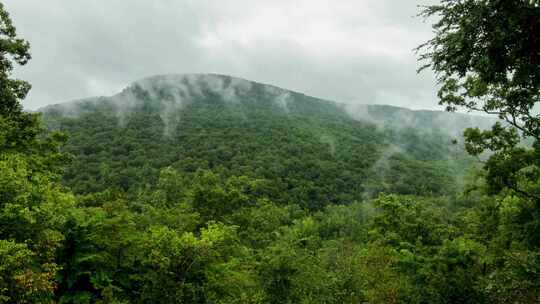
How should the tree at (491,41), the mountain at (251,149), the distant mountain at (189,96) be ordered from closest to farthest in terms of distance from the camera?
the tree at (491,41) < the mountain at (251,149) < the distant mountain at (189,96)

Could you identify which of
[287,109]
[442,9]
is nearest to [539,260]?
[442,9]

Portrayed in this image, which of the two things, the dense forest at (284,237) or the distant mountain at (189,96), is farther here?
the distant mountain at (189,96)

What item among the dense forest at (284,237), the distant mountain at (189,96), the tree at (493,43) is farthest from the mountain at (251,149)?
the tree at (493,43)

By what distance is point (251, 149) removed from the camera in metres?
106

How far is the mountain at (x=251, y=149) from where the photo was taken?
85125mm

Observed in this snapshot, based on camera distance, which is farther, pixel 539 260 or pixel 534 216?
pixel 534 216

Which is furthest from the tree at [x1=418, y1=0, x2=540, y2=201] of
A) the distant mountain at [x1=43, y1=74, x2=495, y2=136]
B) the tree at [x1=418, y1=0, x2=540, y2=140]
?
the distant mountain at [x1=43, y1=74, x2=495, y2=136]

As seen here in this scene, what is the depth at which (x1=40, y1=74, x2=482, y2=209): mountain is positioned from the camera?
3351 inches

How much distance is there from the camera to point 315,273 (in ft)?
63.8

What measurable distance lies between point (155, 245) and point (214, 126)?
4440 inches

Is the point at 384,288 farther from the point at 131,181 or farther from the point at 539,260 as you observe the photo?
the point at 131,181

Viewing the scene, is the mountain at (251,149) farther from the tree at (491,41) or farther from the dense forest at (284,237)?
the tree at (491,41)

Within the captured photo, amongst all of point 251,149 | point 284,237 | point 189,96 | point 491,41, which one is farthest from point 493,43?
point 189,96

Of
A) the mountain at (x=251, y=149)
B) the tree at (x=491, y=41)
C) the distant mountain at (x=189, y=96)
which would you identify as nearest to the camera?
the tree at (x=491, y=41)
